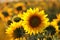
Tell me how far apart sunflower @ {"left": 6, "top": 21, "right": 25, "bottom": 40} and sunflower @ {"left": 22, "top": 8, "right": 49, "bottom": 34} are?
1.0 inches

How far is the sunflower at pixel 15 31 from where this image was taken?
0.73 m

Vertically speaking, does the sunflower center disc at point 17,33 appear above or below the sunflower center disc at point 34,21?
below

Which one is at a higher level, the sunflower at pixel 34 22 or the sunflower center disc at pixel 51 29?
the sunflower at pixel 34 22

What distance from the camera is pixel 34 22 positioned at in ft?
2.38

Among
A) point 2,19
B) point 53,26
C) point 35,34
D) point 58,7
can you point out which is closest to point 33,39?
point 35,34

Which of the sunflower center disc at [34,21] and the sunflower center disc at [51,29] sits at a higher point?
the sunflower center disc at [34,21]

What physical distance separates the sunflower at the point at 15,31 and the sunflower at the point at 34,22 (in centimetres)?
3

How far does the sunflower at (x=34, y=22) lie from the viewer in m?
0.71

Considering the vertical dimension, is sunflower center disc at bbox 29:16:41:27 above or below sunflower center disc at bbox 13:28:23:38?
above

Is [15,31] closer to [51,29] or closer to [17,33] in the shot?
[17,33]

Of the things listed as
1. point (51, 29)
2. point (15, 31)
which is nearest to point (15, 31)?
point (15, 31)

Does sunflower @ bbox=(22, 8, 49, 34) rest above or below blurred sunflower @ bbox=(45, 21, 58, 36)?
above

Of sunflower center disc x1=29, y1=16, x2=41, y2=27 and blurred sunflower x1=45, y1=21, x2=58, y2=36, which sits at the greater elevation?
sunflower center disc x1=29, y1=16, x2=41, y2=27

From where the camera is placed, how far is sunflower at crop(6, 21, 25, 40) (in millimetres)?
733
